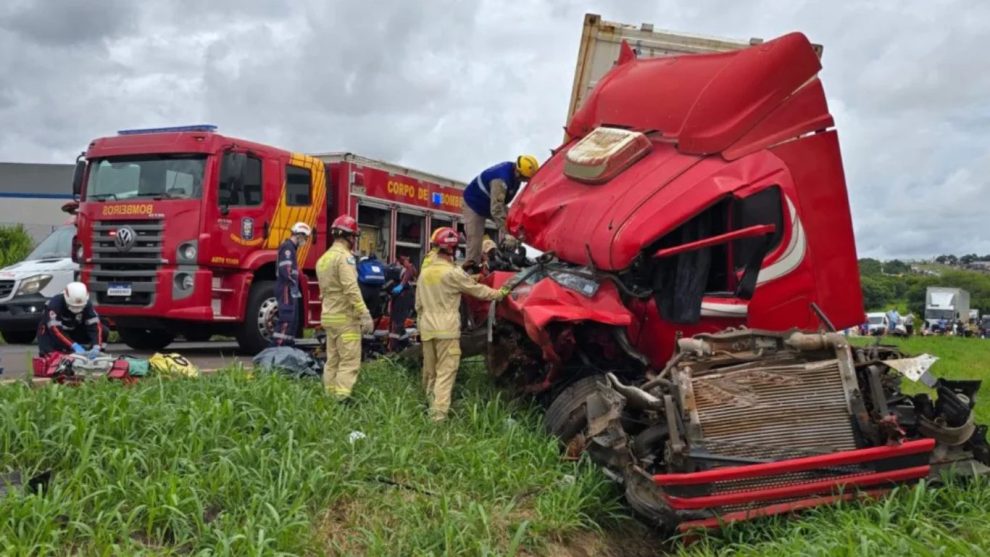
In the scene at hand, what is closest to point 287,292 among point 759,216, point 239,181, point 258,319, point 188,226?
point 258,319

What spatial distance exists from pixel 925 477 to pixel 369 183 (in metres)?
8.62

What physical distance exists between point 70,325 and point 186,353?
12.3 feet

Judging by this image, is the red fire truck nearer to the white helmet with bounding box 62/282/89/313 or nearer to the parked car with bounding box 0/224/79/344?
the parked car with bounding box 0/224/79/344

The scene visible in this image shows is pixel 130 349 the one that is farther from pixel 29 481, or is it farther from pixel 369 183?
pixel 29 481

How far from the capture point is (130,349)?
10680 millimetres

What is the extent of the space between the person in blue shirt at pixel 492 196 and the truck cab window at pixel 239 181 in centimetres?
283

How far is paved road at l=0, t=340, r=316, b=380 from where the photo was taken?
27.6 feet

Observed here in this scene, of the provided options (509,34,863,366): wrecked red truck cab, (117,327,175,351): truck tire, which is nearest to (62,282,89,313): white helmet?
(117,327,175,351): truck tire

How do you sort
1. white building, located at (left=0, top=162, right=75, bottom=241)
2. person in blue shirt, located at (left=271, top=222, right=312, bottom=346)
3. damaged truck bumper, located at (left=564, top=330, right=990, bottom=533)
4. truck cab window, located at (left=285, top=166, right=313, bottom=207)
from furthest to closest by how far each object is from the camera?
white building, located at (left=0, top=162, right=75, bottom=241)
truck cab window, located at (left=285, top=166, right=313, bottom=207)
person in blue shirt, located at (left=271, top=222, right=312, bottom=346)
damaged truck bumper, located at (left=564, top=330, right=990, bottom=533)

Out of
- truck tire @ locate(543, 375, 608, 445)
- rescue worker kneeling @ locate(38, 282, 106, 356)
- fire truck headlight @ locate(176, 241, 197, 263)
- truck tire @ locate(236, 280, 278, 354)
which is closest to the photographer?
truck tire @ locate(543, 375, 608, 445)

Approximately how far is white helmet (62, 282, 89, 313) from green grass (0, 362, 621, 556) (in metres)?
1.88

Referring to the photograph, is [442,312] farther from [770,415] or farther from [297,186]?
[297,186]

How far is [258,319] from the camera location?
964 centimetres

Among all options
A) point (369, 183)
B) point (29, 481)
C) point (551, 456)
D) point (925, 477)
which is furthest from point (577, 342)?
point (369, 183)
